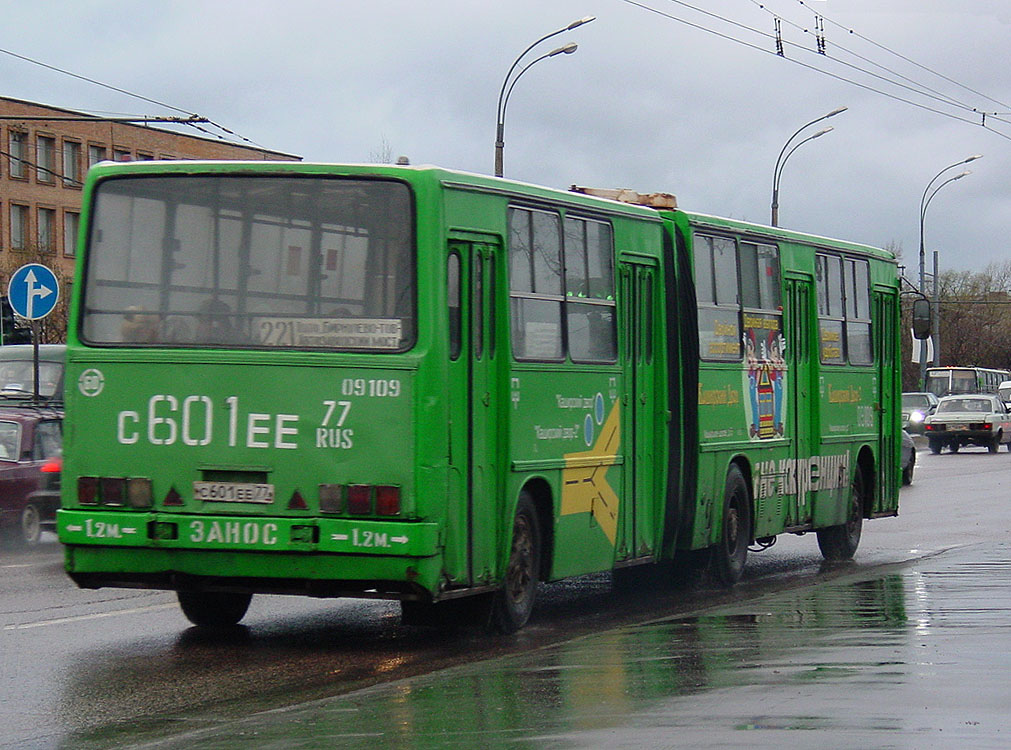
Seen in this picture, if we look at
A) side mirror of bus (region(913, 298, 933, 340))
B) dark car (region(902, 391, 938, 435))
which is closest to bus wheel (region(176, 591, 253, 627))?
side mirror of bus (region(913, 298, 933, 340))

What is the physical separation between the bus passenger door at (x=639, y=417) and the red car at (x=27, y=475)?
6728 mm

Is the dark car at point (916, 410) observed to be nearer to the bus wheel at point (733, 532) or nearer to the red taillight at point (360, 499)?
the bus wheel at point (733, 532)

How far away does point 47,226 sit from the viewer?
84438 millimetres

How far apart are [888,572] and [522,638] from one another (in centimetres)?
438

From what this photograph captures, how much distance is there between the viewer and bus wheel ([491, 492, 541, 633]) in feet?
37.7

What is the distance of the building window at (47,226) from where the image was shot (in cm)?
8356

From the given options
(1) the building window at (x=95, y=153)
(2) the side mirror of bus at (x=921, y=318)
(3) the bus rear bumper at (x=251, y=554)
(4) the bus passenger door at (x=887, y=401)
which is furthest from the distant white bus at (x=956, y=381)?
(3) the bus rear bumper at (x=251, y=554)

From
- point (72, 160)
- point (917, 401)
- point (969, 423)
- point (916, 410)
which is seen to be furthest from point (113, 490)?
point (72, 160)

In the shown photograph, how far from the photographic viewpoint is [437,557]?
1034cm

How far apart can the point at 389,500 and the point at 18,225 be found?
75533 mm

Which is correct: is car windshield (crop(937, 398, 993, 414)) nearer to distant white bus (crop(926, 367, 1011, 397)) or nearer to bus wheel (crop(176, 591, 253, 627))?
distant white bus (crop(926, 367, 1011, 397))

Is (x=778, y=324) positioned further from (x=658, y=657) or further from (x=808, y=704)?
(x=808, y=704)

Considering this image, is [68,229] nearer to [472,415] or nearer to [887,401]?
[887,401]

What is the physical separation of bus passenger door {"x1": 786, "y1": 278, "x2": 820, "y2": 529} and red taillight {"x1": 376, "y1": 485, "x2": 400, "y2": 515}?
692 centimetres
